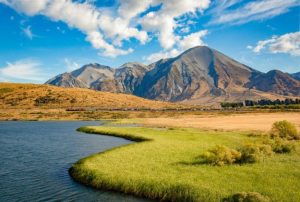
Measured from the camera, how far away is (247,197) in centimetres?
2312

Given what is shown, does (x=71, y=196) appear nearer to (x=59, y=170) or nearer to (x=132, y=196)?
(x=132, y=196)

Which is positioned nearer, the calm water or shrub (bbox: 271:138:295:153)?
the calm water

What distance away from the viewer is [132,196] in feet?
93.8

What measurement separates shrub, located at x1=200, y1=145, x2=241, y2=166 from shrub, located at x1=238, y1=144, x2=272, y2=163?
27.4 inches

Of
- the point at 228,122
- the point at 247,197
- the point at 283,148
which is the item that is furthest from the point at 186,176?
the point at 228,122

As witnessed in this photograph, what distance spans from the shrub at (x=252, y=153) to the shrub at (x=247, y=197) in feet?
38.0

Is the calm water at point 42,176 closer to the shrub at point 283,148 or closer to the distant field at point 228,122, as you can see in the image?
the shrub at point 283,148

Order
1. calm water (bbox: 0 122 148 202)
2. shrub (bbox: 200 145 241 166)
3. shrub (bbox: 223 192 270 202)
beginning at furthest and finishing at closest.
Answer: shrub (bbox: 200 145 241 166) < calm water (bbox: 0 122 148 202) < shrub (bbox: 223 192 270 202)

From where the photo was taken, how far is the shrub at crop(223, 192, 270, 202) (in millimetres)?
22750

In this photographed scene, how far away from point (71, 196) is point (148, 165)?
997cm

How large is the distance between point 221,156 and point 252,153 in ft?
13.2

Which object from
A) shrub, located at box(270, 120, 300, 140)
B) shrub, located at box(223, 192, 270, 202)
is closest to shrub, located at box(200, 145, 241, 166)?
shrub, located at box(223, 192, 270, 202)

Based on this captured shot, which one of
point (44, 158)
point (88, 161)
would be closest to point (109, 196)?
point (88, 161)

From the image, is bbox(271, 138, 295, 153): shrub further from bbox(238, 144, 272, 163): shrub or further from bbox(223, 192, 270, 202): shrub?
bbox(223, 192, 270, 202): shrub
